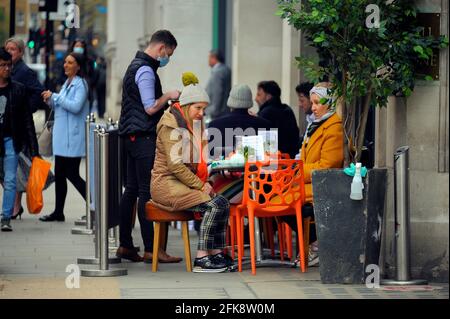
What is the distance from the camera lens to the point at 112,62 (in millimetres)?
42562

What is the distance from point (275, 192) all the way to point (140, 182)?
1.38 meters

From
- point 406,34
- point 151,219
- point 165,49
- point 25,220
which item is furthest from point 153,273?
point 25,220

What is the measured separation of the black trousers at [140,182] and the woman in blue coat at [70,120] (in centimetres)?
300

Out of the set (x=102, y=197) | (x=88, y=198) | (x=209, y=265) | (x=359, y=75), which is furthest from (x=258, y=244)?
(x=88, y=198)

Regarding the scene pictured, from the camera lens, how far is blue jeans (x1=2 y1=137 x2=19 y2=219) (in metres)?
13.5

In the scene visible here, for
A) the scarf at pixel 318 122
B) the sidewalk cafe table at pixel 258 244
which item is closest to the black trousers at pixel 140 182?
the sidewalk cafe table at pixel 258 244

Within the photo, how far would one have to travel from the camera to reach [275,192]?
33.6 feet

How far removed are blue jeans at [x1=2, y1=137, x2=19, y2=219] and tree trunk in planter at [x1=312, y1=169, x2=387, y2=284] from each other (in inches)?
193

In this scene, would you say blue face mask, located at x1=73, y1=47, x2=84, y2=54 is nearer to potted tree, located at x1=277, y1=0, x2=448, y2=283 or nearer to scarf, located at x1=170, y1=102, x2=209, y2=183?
scarf, located at x1=170, y1=102, x2=209, y2=183

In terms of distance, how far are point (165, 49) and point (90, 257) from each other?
196 centimetres

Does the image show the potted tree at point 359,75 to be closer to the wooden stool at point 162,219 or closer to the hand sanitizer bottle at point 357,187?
the hand sanitizer bottle at point 357,187

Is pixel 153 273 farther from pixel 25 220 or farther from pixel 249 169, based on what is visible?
pixel 25 220

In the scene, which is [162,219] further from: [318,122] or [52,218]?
[52,218]

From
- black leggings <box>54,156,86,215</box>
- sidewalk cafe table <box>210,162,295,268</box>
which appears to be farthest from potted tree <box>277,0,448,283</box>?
black leggings <box>54,156,86,215</box>
